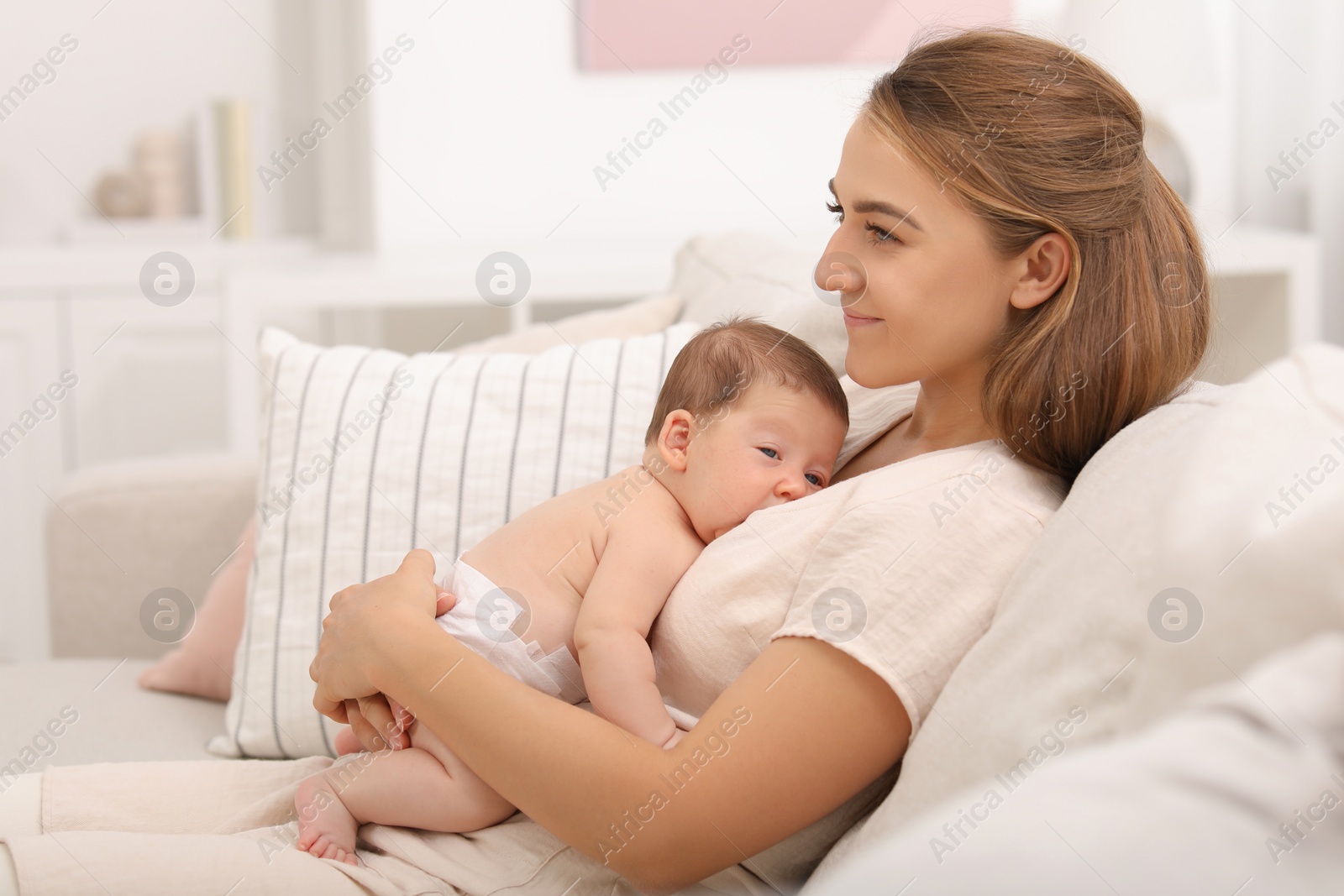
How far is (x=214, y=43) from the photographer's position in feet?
10.1

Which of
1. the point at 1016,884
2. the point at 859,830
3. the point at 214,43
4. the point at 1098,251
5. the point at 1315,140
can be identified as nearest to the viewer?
the point at 1016,884

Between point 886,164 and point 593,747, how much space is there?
55cm

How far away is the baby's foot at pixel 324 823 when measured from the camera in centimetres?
90

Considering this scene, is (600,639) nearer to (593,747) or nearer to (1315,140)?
(593,747)

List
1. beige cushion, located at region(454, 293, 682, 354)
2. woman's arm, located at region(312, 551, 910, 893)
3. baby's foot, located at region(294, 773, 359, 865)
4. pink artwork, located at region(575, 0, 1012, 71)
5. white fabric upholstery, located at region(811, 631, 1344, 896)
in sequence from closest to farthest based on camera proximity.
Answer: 1. white fabric upholstery, located at region(811, 631, 1344, 896)
2. woman's arm, located at region(312, 551, 910, 893)
3. baby's foot, located at region(294, 773, 359, 865)
4. beige cushion, located at region(454, 293, 682, 354)
5. pink artwork, located at region(575, 0, 1012, 71)

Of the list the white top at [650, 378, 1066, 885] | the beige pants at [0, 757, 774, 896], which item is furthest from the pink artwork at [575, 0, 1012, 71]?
the beige pants at [0, 757, 774, 896]

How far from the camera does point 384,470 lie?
127cm

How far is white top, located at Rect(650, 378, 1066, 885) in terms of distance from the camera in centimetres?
81

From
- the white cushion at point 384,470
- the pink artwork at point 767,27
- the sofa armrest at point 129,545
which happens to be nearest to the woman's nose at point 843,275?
the white cushion at point 384,470

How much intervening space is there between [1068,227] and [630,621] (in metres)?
0.49

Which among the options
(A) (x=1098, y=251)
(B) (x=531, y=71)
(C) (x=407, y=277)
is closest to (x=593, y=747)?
(A) (x=1098, y=251)

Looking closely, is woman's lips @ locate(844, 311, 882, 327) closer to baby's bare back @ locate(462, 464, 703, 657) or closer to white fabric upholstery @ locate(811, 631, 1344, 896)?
baby's bare back @ locate(462, 464, 703, 657)

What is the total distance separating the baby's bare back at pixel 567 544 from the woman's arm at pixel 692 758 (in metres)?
0.10

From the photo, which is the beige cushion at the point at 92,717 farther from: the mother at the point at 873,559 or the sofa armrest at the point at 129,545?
the mother at the point at 873,559
